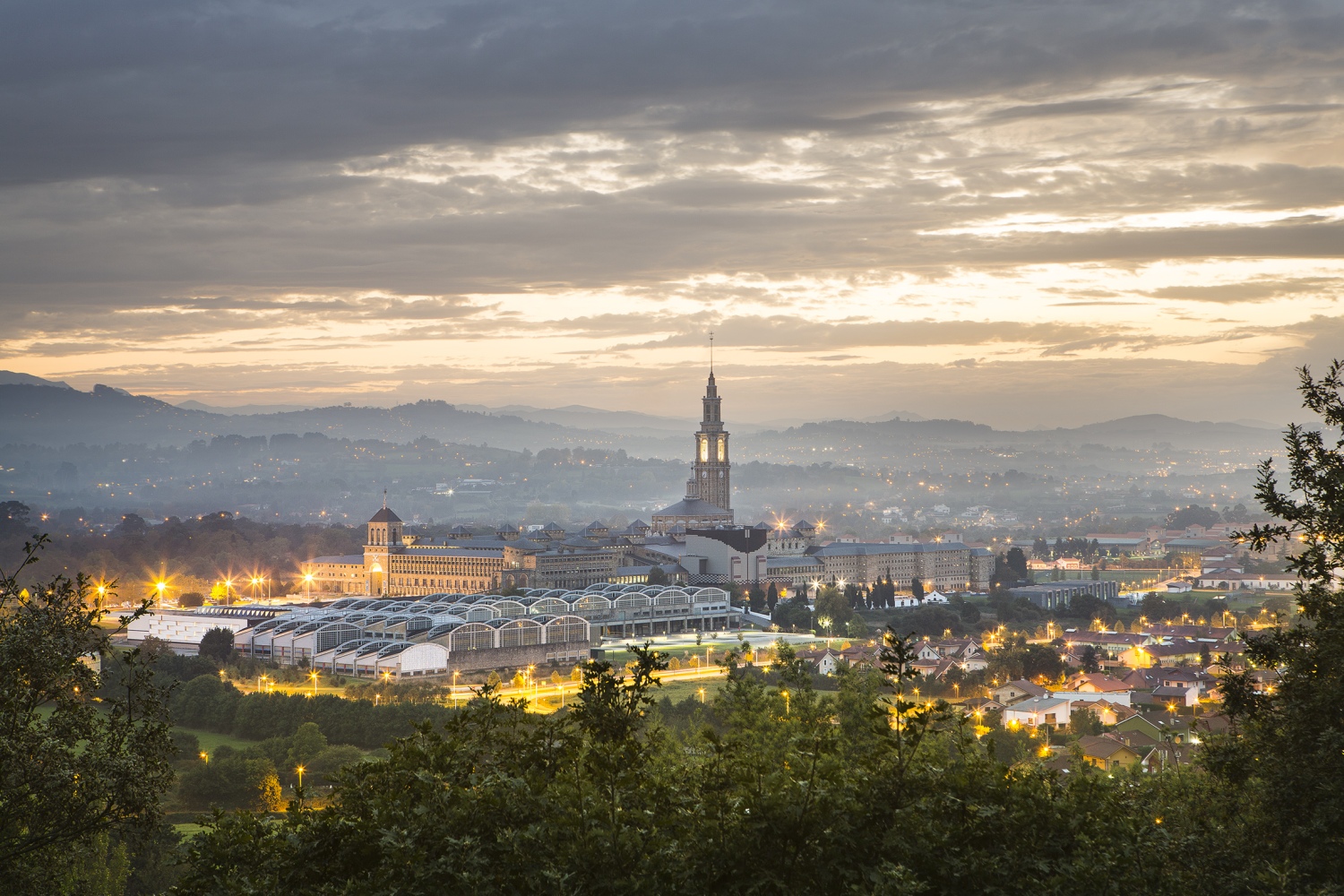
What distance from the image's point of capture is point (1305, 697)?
11.9 metres

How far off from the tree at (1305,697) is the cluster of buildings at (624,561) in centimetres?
6479

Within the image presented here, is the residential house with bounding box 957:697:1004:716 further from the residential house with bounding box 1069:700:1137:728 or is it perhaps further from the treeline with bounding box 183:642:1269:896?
the treeline with bounding box 183:642:1269:896

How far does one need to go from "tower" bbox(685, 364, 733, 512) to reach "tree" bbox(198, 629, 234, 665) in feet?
226

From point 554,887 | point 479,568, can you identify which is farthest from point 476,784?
point 479,568

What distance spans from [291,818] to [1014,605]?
62861 mm

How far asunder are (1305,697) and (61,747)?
9873 millimetres

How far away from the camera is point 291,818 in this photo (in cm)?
1034

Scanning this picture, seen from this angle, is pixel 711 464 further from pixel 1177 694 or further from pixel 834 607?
pixel 1177 694

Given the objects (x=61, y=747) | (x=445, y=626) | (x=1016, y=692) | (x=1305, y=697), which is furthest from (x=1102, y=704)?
(x=61, y=747)

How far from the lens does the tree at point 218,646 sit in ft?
165

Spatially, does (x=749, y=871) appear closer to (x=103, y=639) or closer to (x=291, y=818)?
(x=291, y=818)

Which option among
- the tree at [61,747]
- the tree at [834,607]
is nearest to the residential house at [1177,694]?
the tree at [834,607]

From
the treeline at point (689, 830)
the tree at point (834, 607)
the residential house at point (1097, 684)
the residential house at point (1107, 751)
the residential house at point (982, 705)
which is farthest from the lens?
the tree at point (834, 607)

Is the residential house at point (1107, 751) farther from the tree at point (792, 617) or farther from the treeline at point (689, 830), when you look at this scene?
the tree at point (792, 617)
